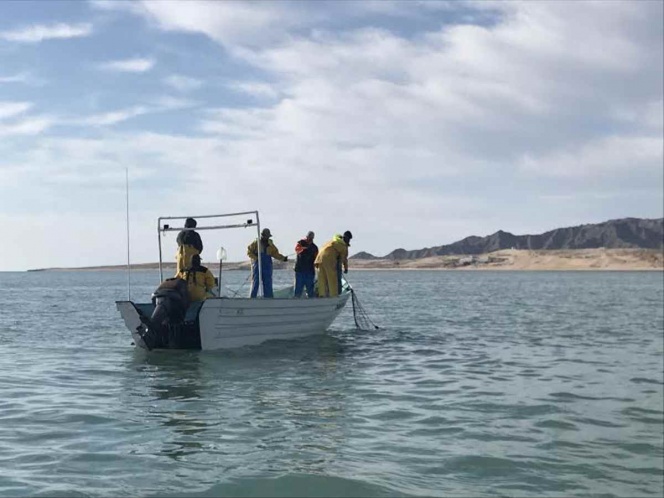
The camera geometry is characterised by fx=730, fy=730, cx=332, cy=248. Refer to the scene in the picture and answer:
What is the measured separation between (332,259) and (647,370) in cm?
944

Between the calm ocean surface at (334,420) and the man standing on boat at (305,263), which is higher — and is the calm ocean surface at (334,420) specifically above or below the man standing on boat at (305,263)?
below

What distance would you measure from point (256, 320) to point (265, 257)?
7.00 feet

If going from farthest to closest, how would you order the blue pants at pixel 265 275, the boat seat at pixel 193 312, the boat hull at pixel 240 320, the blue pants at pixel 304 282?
the blue pants at pixel 304 282
the blue pants at pixel 265 275
the boat seat at pixel 193 312
the boat hull at pixel 240 320

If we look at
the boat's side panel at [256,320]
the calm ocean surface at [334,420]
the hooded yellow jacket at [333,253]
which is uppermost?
the hooded yellow jacket at [333,253]

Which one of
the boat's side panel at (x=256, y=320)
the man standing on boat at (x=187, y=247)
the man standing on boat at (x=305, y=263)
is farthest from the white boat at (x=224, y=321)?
the man standing on boat at (x=305, y=263)

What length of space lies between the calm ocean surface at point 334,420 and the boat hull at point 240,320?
433mm

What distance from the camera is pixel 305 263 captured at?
21.7 meters

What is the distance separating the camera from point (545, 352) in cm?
1842

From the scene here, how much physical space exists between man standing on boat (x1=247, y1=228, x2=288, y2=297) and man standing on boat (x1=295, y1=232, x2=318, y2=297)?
65.7 inches

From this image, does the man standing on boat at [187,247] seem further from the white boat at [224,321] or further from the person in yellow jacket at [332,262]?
the person in yellow jacket at [332,262]

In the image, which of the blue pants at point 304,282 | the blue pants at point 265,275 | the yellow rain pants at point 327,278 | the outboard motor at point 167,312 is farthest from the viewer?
the blue pants at point 304,282

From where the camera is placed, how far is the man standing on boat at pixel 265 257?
63.8 feet

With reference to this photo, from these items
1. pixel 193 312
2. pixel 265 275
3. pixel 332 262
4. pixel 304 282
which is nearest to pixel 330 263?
pixel 332 262

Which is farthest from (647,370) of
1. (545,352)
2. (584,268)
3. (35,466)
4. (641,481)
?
(584,268)
